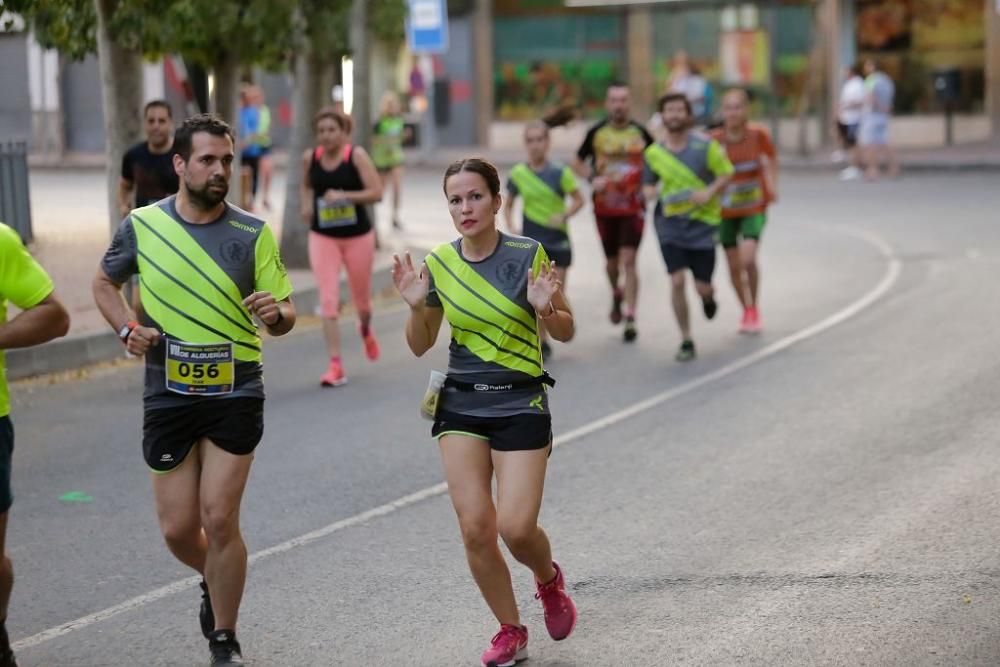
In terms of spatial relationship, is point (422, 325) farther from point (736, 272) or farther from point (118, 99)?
point (118, 99)

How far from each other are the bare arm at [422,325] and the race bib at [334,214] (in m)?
6.13

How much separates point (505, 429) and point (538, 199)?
7.64 meters

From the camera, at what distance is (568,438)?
1014 cm

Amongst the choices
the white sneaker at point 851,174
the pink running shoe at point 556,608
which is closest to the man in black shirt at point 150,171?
the pink running shoe at point 556,608

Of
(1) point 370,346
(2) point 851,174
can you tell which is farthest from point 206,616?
(2) point 851,174

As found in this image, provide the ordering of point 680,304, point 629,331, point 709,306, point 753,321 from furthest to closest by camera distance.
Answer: point 753,321
point 629,331
point 709,306
point 680,304

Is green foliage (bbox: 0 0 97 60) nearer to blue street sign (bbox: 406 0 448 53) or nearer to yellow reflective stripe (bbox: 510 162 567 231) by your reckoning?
yellow reflective stripe (bbox: 510 162 567 231)

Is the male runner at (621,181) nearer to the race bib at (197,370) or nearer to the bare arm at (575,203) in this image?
the bare arm at (575,203)

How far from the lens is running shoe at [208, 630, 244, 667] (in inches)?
234

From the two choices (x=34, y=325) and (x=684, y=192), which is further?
(x=684, y=192)

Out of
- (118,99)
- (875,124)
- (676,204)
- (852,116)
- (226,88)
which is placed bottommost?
(676,204)

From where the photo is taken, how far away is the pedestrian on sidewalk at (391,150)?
79.0 feet

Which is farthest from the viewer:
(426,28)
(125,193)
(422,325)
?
(426,28)

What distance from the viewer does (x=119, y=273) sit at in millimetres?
6043
